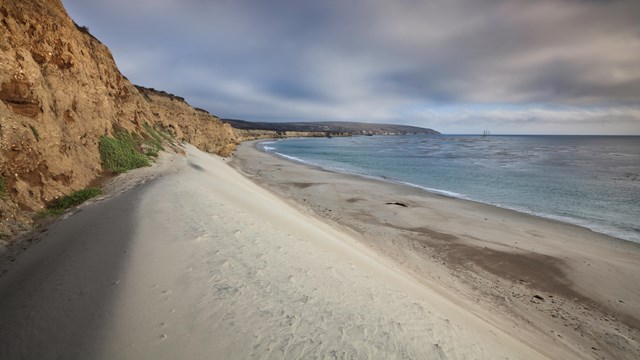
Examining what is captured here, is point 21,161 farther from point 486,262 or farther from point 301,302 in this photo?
A: point 486,262

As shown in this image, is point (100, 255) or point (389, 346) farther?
point (100, 255)

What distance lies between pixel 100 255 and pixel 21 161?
4.88 m

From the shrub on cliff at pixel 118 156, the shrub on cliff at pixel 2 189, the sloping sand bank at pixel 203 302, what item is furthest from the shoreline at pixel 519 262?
the shrub on cliff at pixel 2 189

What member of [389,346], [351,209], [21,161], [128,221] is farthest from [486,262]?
[21,161]

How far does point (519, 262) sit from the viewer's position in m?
10.5

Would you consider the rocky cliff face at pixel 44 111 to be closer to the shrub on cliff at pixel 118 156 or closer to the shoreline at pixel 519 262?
the shrub on cliff at pixel 118 156

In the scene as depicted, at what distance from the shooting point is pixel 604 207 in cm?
1858

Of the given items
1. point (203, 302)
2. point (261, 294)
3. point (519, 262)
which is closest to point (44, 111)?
point (203, 302)

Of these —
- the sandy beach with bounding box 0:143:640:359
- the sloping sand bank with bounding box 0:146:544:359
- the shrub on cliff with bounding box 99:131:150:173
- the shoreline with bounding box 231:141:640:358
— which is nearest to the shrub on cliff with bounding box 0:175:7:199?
the sandy beach with bounding box 0:143:640:359

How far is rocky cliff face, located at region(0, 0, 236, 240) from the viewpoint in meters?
7.00

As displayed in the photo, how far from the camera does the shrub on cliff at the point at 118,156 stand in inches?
439

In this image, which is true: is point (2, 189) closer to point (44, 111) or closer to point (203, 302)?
point (44, 111)

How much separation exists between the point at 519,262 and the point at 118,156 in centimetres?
Answer: 1563

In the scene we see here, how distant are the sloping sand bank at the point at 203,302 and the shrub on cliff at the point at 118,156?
17.5 feet
